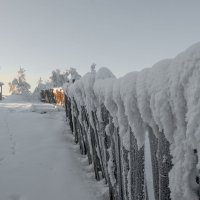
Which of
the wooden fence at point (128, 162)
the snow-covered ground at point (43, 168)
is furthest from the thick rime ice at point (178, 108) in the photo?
the snow-covered ground at point (43, 168)

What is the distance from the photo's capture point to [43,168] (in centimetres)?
570

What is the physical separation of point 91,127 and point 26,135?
127 inches

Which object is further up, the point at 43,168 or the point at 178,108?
the point at 178,108

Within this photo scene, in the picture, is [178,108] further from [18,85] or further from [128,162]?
[18,85]

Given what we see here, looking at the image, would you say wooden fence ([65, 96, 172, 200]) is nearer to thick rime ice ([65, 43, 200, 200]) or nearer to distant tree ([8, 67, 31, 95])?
thick rime ice ([65, 43, 200, 200])

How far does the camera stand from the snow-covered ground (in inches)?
186

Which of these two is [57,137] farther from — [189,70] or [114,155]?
[189,70]

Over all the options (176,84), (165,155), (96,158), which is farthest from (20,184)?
(176,84)

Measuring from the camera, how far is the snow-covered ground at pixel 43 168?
4727mm

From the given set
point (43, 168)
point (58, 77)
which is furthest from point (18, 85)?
point (43, 168)

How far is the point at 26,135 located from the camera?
801 cm

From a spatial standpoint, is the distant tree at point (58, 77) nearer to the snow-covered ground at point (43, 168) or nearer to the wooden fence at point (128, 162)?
the snow-covered ground at point (43, 168)

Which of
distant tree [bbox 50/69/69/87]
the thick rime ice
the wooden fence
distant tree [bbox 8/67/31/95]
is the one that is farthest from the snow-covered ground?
distant tree [bbox 8/67/31/95]

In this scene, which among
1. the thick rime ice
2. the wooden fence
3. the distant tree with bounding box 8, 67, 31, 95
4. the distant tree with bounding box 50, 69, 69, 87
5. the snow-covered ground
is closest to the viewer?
the thick rime ice
